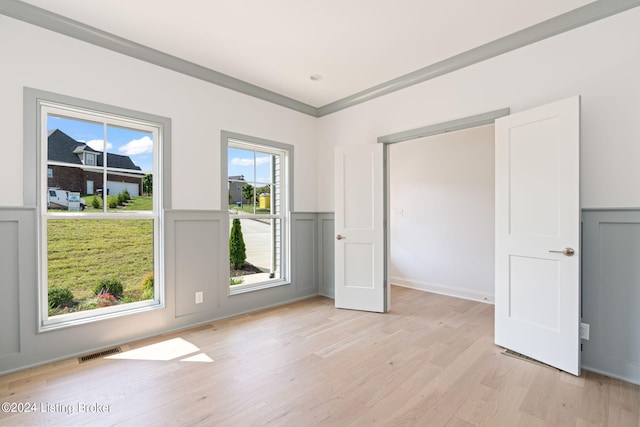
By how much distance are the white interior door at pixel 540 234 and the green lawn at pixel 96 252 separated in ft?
11.4

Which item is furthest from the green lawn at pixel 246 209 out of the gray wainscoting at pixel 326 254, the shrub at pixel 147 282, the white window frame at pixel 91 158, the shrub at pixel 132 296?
the white window frame at pixel 91 158

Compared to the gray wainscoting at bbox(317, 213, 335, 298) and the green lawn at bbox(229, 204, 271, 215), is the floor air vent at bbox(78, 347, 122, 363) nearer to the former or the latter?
the green lawn at bbox(229, 204, 271, 215)

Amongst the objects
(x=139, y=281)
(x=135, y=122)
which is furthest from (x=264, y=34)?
(x=139, y=281)

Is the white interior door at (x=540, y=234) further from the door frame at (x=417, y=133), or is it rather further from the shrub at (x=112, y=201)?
the shrub at (x=112, y=201)

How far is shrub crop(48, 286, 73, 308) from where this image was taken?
2.59 metres

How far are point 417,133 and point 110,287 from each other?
361cm

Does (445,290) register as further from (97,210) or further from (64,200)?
(64,200)

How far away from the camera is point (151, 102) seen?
3012mm

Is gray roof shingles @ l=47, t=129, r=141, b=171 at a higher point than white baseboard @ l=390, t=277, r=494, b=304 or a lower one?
higher

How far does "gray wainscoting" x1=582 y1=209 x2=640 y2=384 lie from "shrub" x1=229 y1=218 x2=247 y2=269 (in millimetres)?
3453

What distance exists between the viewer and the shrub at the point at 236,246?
12.5 ft

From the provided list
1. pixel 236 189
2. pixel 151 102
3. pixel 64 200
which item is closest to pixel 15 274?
pixel 64 200

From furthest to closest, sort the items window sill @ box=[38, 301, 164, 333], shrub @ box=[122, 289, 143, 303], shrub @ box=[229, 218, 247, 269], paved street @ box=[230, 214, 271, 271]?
1. paved street @ box=[230, 214, 271, 271]
2. shrub @ box=[229, 218, 247, 269]
3. shrub @ box=[122, 289, 143, 303]
4. window sill @ box=[38, 301, 164, 333]

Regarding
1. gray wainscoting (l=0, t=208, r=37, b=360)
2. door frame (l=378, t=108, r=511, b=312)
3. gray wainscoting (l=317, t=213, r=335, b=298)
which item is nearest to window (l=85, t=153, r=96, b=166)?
gray wainscoting (l=0, t=208, r=37, b=360)
